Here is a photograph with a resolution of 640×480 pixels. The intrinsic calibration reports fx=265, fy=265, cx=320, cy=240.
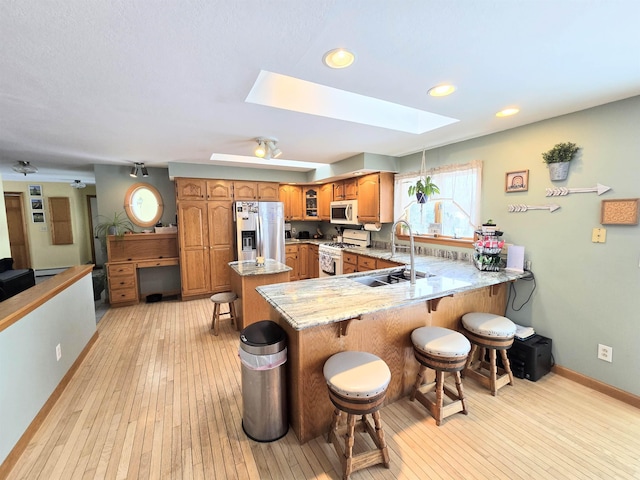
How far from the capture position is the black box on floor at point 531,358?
2.42 metres

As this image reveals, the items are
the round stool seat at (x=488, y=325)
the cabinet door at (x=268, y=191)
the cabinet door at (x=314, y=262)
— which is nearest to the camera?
the round stool seat at (x=488, y=325)

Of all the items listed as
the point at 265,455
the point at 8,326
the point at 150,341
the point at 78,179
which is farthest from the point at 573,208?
the point at 78,179

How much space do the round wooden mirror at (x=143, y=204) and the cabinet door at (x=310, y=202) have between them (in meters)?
2.83

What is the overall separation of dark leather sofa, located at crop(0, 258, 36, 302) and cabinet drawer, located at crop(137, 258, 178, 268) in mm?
1305

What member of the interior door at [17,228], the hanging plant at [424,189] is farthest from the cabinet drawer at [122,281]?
the hanging plant at [424,189]

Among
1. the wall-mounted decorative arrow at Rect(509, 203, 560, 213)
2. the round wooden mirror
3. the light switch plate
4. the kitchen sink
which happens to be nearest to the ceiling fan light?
the kitchen sink

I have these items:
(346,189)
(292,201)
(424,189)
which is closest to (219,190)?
(292,201)

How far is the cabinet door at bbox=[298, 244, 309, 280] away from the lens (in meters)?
5.71

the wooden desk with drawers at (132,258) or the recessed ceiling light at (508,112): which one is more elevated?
the recessed ceiling light at (508,112)

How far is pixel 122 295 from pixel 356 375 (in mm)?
4581

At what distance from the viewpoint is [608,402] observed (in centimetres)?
214

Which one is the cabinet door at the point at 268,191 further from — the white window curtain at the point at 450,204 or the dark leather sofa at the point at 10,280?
the dark leather sofa at the point at 10,280

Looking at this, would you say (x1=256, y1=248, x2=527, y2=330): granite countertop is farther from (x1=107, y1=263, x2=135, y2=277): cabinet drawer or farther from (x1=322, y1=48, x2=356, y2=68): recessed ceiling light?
(x1=107, y1=263, x2=135, y2=277): cabinet drawer

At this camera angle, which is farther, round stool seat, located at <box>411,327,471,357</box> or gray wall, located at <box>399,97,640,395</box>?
gray wall, located at <box>399,97,640,395</box>
